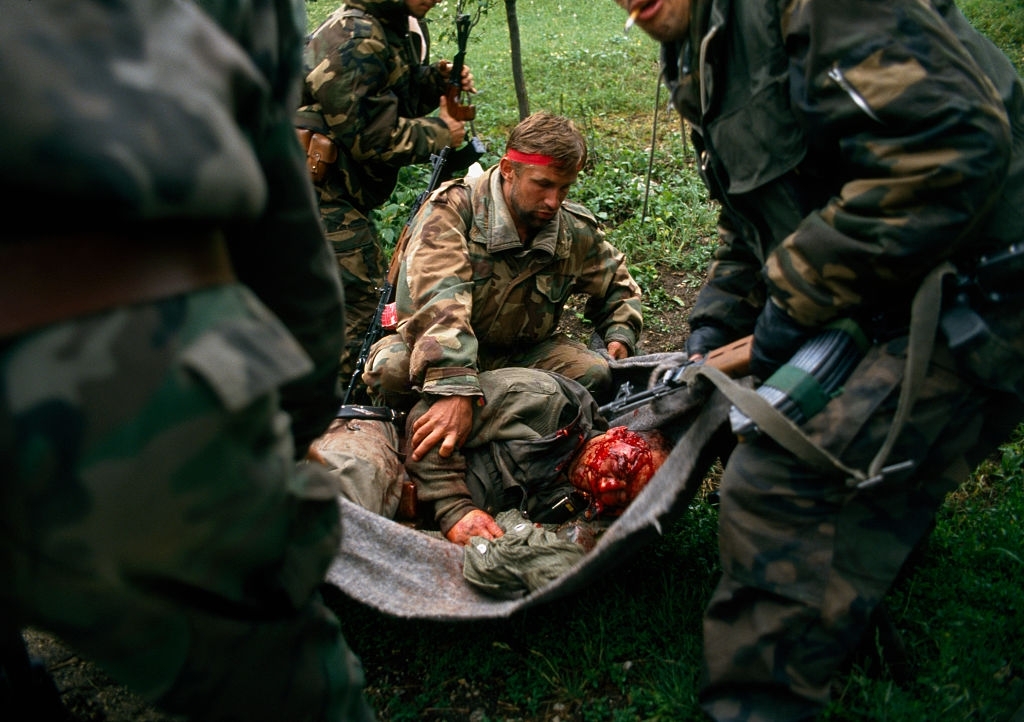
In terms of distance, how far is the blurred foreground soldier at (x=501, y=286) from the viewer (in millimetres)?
3346

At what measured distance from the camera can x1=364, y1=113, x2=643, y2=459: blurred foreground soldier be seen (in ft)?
11.0

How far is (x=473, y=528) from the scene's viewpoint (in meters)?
3.24

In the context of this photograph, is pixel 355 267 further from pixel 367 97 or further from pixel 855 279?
pixel 855 279

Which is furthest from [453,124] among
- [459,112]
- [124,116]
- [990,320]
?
[124,116]

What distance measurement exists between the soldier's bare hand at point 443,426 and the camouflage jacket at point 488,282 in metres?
0.08

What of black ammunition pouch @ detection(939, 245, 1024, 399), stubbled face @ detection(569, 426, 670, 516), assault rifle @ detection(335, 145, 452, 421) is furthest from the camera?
assault rifle @ detection(335, 145, 452, 421)

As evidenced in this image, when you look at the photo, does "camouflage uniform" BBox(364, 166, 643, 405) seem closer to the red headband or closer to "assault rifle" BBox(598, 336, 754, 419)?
the red headband

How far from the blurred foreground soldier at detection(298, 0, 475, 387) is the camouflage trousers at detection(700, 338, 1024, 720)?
2.76 metres

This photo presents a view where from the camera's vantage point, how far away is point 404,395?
362cm

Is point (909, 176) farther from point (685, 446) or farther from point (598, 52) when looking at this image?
point (598, 52)

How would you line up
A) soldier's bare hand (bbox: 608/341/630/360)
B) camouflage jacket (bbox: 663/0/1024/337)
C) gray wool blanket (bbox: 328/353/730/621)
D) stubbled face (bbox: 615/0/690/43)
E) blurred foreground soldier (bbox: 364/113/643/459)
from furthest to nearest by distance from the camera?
1. soldier's bare hand (bbox: 608/341/630/360)
2. blurred foreground soldier (bbox: 364/113/643/459)
3. gray wool blanket (bbox: 328/353/730/621)
4. stubbled face (bbox: 615/0/690/43)
5. camouflage jacket (bbox: 663/0/1024/337)

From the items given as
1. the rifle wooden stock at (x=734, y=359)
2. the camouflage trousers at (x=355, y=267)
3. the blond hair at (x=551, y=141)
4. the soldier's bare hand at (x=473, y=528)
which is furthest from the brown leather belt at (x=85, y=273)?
the camouflage trousers at (x=355, y=267)

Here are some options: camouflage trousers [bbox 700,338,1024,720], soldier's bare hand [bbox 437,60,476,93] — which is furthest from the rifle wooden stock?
soldier's bare hand [bbox 437,60,476,93]

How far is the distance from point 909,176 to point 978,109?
21 cm
